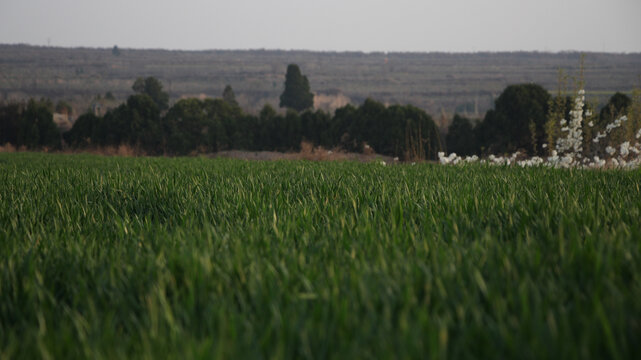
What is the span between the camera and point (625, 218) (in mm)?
2133

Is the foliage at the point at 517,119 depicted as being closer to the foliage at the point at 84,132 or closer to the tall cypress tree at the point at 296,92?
the foliage at the point at 84,132

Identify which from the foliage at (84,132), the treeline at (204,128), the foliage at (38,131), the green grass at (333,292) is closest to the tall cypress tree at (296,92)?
the treeline at (204,128)

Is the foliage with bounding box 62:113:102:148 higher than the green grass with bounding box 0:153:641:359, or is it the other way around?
the foliage with bounding box 62:113:102:148

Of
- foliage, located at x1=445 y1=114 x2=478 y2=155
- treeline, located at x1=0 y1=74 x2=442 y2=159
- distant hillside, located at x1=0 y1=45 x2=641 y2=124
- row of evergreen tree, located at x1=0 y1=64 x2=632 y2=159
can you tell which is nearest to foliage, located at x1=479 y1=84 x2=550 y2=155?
row of evergreen tree, located at x1=0 y1=64 x2=632 y2=159

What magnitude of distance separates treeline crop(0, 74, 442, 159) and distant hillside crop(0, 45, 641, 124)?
22803 millimetres

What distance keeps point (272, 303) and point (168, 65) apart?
8387 centimetres

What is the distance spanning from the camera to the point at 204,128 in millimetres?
18953

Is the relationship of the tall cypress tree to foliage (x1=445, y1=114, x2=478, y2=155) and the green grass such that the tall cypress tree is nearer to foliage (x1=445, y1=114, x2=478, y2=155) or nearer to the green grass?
foliage (x1=445, y1=114, x2=478, y2=155)

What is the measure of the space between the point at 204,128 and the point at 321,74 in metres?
58.6

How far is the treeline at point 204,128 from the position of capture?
56.1ft

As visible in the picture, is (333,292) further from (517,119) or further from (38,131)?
(38,131)

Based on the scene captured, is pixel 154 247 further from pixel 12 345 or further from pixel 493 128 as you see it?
pixel 493 128

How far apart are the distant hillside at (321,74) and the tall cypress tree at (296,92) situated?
10501 millimetres

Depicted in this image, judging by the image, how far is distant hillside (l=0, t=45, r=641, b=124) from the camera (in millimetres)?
55750
